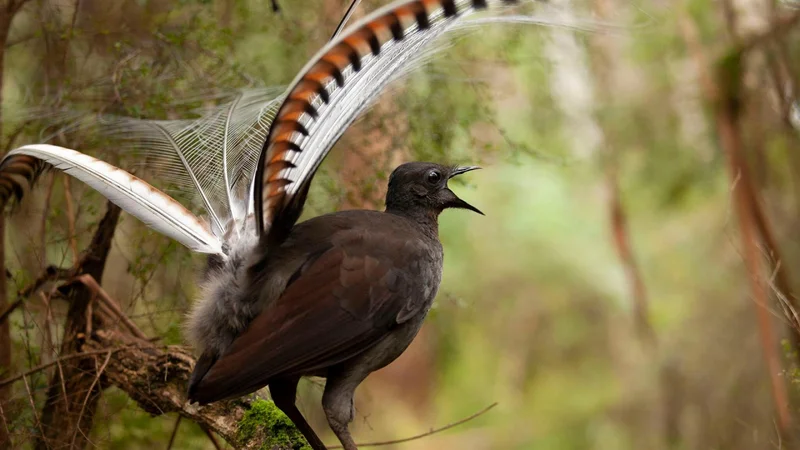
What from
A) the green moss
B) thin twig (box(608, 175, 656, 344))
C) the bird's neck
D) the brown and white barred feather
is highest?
the brown and white barred feather

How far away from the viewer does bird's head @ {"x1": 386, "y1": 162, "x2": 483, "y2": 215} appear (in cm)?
389

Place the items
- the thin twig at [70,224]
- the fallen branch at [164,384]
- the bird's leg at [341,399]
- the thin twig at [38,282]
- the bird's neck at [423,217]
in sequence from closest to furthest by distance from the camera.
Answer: the bird's leg at [341,399] → the fallen branch at [164,384] → the bird's neck at [423,217] → the thin twig at [38,282] → the thin twig at [70,224]

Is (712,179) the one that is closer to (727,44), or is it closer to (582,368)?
(727,44)

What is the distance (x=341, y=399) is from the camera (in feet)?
11.4

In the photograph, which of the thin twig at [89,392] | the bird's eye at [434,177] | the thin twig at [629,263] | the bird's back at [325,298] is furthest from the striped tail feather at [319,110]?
the thin twig at [629,263]

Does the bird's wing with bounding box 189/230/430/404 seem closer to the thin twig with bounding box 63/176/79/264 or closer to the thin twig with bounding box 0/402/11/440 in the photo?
the thin twig with bounding box 0/402/11/440

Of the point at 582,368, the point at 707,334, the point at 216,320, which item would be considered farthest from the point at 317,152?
the point at 582,368

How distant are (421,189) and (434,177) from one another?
0.08 m

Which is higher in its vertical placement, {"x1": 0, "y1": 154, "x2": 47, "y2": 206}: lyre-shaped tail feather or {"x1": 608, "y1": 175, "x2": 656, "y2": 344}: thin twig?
{"x1": 0, "y1": 154, "x2": 47, "y2": 206}: lyre-shaped tail feather

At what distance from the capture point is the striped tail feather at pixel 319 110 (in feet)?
9.52

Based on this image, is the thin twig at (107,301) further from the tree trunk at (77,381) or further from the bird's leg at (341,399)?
the bird's leg at (341,399)

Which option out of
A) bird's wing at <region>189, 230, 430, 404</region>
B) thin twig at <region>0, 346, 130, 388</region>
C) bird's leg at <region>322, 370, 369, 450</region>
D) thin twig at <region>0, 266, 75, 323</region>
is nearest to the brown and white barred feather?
thin twig at <region>0, 266, 75, 323</region>

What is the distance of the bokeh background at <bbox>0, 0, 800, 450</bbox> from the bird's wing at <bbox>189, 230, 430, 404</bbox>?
747 mm

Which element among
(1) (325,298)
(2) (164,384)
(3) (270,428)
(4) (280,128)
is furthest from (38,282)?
(4) (280,128)
